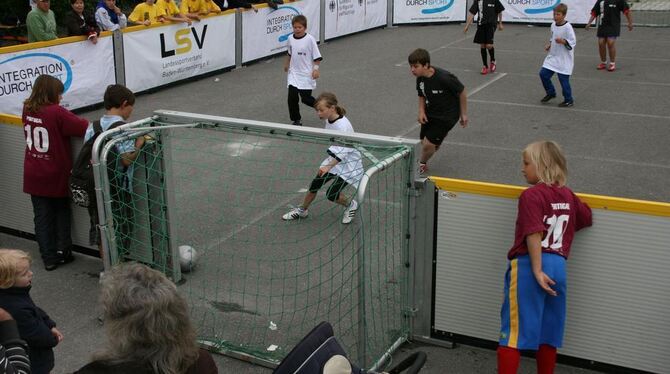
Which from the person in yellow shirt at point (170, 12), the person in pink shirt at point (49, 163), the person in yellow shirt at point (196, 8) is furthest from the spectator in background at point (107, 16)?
the person in pink shirt at point (49, 163)

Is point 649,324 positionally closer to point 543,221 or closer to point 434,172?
point 543,221

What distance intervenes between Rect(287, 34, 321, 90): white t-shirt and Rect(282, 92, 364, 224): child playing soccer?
408 cm

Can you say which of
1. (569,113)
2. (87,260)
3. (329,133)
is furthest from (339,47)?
(329,133)

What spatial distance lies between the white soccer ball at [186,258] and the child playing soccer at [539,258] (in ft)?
10.2

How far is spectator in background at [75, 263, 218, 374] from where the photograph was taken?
9.80 ft

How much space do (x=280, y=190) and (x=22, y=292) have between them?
196 inches

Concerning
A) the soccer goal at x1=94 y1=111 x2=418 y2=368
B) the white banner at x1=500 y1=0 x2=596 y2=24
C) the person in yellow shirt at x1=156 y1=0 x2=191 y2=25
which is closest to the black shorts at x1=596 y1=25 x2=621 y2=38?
the white banner at x1=500 y1=0 x2=596 y2=24

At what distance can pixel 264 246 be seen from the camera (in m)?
7.75

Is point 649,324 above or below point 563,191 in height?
below

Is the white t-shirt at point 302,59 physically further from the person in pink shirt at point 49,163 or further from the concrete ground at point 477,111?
the person in pink shirt at point 49,163


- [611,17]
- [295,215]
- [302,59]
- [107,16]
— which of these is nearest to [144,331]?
[295,215]

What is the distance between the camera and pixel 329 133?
560cm

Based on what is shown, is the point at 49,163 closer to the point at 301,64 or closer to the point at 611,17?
the point at 301,64

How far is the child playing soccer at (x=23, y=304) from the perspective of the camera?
4367mm
